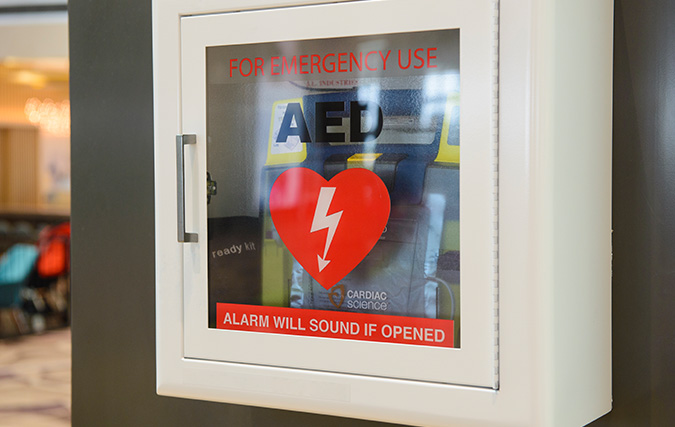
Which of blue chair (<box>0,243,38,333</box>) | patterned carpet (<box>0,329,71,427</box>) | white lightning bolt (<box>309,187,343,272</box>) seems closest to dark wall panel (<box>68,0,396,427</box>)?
white lightning bolt (<box>309,187,343,272</box>)

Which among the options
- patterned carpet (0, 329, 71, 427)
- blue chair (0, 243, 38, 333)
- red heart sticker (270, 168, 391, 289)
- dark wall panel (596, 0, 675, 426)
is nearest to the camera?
red heart sticker (270, 168, 391, 289)

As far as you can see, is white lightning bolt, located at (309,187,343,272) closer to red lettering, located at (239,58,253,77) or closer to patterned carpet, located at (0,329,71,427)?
red lettering, located at (239,58,253,77)

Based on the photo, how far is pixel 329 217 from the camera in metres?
1.19

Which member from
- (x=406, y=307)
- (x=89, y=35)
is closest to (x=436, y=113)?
(x=406, y=307)

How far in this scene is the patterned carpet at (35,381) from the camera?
3.25 meters

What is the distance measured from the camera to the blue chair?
5.84m

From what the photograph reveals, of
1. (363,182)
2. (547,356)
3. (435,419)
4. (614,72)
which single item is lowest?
(435,419)

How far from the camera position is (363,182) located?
1172 millimetres

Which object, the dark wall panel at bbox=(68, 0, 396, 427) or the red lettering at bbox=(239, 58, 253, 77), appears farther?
the dark wall panel at bbox=(68, 0, 396, 427)

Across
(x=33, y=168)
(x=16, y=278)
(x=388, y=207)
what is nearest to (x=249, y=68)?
(x=388, y=207)

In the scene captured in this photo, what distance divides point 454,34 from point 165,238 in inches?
26.3

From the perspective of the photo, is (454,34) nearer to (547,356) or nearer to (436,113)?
(436,113)

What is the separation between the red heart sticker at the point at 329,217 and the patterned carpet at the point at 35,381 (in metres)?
2.43

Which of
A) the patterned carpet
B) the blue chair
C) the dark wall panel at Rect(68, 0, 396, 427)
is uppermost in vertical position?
the dark wall panel at Rect(68, 0, 396, 427)
